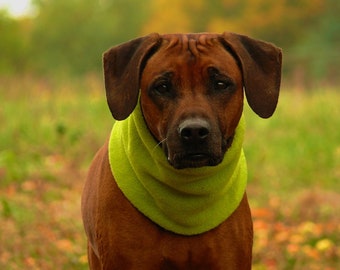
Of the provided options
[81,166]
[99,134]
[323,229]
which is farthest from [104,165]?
[99,134]

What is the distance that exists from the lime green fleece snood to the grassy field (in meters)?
1.91

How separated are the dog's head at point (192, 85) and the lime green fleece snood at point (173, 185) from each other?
0.12 m

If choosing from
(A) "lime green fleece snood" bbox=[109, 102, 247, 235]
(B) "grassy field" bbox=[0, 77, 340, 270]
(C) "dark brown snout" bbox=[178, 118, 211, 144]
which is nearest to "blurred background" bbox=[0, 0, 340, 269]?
(B) "grassy field" bbox=[0, 77, 340, 270]

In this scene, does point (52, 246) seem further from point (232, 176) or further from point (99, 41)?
point (99, 41)

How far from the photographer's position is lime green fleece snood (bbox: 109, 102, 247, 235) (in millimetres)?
4121

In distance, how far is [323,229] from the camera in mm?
7391

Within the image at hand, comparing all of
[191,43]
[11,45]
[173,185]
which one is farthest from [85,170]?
[11,45]

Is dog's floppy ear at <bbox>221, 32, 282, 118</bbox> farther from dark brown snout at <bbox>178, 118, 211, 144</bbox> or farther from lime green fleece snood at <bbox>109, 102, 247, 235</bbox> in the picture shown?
dark brown snout at <bbox>178, 118, 211, 144</bbox>

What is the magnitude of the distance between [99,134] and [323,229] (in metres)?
4.30

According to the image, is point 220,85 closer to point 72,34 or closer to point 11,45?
point 11,45

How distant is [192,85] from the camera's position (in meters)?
3.87

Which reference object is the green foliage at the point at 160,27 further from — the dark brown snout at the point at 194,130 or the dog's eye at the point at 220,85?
the dark brown snout at the point at 194,130

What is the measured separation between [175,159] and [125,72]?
48 cm

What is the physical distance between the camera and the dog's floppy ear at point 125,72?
13.1ft
